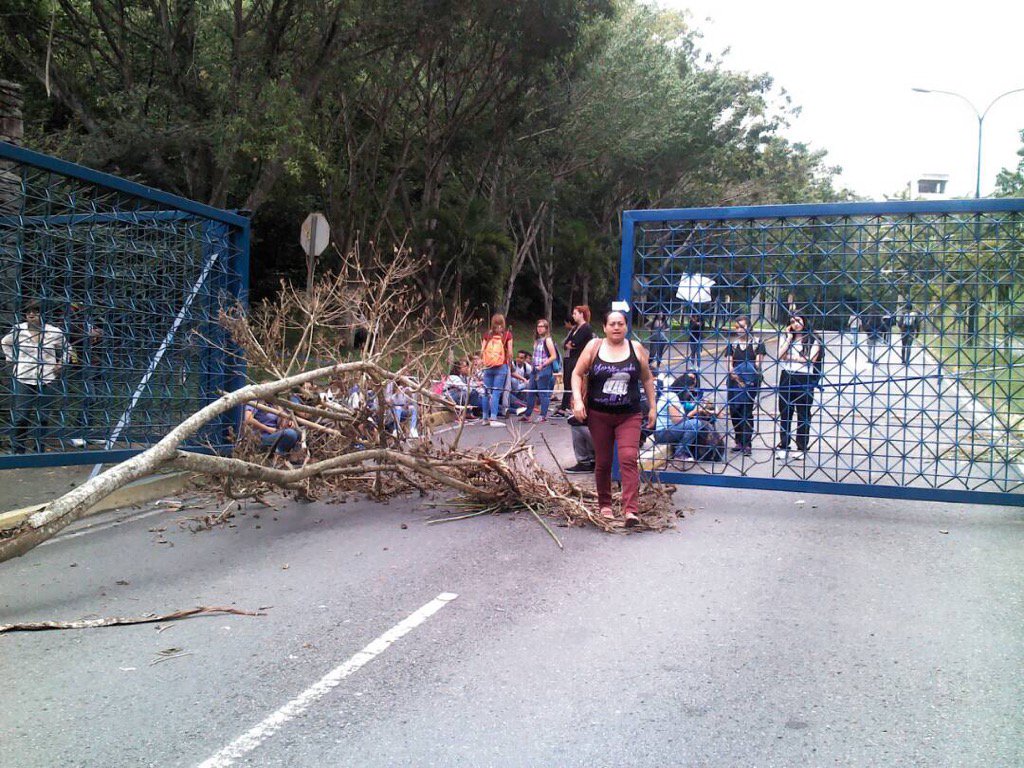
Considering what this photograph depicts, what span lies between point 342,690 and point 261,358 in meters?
5.03

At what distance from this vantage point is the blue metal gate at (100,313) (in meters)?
8.03

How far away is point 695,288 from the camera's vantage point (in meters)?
9.27

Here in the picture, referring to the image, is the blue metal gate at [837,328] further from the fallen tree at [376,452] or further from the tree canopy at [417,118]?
the tree canopy at [417,118]

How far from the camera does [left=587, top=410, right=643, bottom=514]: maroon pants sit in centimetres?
795

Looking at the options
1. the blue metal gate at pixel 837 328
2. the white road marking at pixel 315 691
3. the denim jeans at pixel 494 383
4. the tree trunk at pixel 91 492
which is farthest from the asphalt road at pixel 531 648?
the denim jeans at pixel 494 383

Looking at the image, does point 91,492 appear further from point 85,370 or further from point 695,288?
point 695,288

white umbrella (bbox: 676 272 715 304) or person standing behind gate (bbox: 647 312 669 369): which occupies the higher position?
white umbrella (bbox: 676 272 715 304)

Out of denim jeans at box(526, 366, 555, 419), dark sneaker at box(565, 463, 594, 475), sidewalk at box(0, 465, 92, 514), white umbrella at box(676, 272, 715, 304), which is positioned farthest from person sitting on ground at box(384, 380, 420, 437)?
denim jeans at box(526, 366, 555, 419)

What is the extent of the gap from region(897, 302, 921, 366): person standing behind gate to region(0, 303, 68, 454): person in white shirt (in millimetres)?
7740

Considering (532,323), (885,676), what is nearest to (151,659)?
(885,676)

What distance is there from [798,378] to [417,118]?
18.2m

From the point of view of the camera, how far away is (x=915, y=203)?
827cm

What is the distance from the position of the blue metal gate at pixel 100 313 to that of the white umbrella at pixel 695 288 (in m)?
5.03

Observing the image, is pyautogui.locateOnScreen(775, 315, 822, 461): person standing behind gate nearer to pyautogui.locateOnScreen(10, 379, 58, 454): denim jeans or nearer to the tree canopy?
pyautogui.locateOnScreen(10, 379, 58, 454): denim jeans
